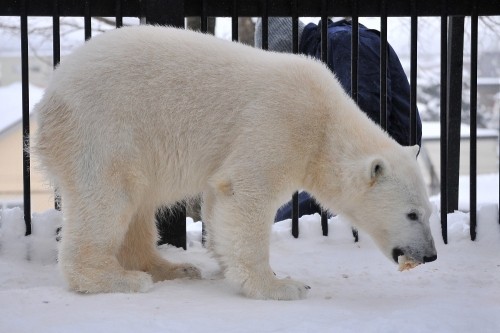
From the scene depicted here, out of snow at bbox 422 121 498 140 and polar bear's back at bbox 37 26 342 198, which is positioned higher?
polar bear's back at bbox 37 26 342 198

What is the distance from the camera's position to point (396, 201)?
12.5ft

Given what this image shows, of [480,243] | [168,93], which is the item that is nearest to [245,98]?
[168,93]

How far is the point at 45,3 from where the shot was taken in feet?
15.3

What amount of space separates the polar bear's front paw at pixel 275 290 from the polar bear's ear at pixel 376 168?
66 cm

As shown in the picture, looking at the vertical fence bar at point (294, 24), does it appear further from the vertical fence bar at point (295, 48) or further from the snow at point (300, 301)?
the snow at point (300, 301)

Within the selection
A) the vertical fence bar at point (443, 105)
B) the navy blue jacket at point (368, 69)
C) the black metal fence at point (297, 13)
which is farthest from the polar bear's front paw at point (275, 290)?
the navy blue jacket at point (368, 69)

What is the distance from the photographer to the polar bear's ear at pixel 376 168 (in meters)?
3.72

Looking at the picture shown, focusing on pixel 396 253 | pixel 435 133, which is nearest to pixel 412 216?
pixel 396 253

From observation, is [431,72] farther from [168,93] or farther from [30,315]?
[30,315]

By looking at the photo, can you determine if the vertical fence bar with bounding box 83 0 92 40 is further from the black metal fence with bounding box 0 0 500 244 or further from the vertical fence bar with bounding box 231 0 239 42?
the vertical fence bar with bounding box 231 0 239 42

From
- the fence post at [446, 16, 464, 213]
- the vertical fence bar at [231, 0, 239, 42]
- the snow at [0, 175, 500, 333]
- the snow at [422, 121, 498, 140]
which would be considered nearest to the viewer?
the snow at [0, 175, 500, 333]

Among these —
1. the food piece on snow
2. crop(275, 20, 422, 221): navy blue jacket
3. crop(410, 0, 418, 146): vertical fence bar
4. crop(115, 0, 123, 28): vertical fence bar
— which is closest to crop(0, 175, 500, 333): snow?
the food piece on snow

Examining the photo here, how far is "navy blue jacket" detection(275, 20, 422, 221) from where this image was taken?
19.4ft

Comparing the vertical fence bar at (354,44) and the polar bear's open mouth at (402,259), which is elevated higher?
the vertical fence bar at (354,44)
